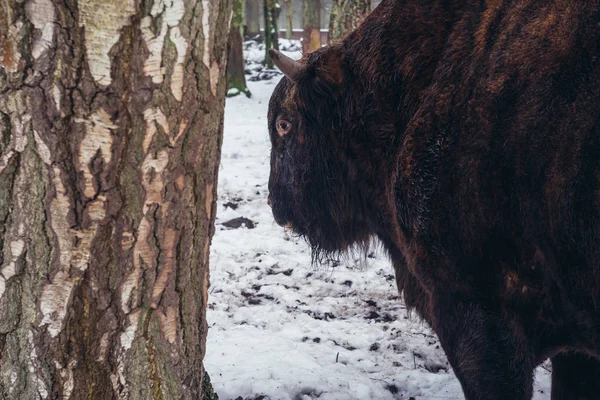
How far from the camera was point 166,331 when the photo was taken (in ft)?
6.12

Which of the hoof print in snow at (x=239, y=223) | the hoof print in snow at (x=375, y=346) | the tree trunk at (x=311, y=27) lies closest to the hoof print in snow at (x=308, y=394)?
the hoof print in snow at (x=375, y=346)

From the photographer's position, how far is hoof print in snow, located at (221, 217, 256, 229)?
5754mm

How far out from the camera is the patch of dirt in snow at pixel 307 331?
3.17 m

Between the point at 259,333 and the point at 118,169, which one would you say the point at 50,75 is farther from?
the point at 259,333

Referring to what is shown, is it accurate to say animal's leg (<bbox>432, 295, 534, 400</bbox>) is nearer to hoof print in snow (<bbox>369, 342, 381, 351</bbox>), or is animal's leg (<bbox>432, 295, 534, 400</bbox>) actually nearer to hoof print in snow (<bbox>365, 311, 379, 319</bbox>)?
hoof print in snow (<bbox>369, 342, 381, 351</bbox>)

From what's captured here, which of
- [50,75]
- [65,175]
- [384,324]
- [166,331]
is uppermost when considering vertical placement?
[50,75]

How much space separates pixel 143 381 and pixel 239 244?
344 centimetres

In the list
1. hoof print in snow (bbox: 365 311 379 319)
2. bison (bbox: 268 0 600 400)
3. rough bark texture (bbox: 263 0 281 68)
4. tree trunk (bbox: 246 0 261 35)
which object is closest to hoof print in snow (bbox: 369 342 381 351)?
hoof print in snow (bbox: 365 311 379 319)

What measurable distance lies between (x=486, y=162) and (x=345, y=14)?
6.23 m

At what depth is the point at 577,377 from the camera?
2.83 m

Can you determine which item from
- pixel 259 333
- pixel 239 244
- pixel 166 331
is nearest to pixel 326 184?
pixel 259 333

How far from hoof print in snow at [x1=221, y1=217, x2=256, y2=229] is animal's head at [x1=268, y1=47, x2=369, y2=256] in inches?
91.2

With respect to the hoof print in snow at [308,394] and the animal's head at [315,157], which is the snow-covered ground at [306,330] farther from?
the animal's head at [315,157]

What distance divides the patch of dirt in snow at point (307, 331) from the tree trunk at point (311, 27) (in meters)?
7.69
